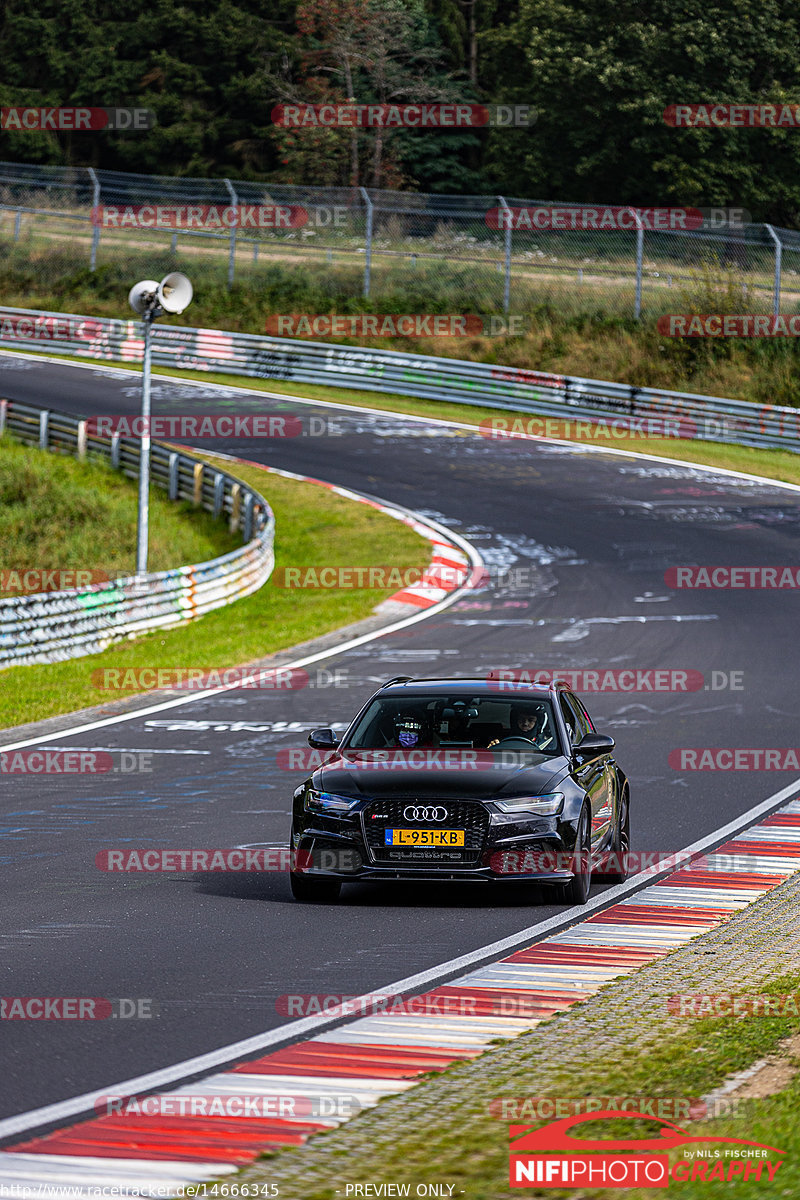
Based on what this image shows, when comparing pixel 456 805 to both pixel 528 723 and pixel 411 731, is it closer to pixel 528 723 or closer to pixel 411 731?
pixel 411 731

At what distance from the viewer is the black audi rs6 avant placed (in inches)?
389

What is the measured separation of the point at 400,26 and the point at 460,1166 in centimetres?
7371

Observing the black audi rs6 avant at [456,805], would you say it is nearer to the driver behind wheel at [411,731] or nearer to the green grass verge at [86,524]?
the driver behind wheel at [411,731]

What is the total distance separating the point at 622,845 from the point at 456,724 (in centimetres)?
154

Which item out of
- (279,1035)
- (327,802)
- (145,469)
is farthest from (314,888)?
(145,469)

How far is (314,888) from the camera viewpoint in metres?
10.3

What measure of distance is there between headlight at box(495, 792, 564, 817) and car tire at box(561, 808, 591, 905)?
0.77 ft

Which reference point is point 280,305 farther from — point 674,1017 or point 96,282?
point 674,1017

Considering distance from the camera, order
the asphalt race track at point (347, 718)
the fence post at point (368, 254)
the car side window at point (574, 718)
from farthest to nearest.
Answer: the fence post at point (368, 254), the car side window at point (574, 718), the asphalt race track at point (347, 718)

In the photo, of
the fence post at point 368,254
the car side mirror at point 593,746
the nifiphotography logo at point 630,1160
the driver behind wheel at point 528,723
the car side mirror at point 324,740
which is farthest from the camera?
the fence post at point 368,254

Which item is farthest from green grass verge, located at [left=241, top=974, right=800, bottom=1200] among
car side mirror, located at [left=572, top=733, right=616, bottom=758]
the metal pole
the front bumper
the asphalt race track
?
the metal pole

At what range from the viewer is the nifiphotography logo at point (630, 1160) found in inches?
189

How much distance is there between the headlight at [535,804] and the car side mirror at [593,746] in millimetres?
585

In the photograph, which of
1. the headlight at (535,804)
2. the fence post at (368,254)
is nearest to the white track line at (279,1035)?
the headlight at (535,804)
